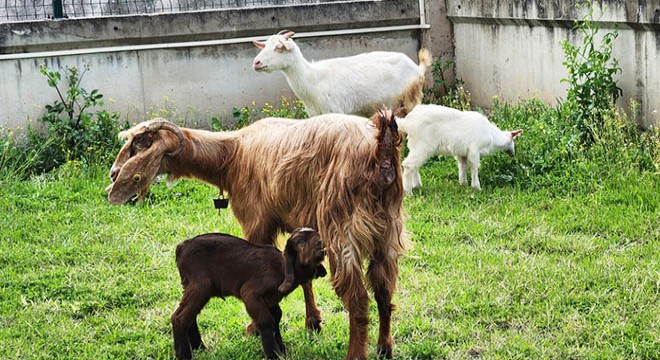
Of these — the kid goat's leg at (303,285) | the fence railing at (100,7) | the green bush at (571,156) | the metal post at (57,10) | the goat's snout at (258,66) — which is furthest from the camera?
the fence railing at (100,7)

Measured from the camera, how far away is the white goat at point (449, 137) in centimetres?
954

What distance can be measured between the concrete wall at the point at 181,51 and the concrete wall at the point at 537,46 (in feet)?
3.04

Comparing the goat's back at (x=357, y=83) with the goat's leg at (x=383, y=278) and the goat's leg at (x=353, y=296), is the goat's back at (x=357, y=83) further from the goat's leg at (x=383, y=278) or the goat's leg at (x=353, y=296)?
the goat's leg at (x=353, y=296)

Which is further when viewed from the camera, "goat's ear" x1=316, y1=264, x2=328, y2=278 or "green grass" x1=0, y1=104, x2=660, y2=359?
"green grass" x1=0, y1=104, x2=660, y2=359

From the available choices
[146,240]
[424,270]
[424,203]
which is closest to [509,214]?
[424,203]

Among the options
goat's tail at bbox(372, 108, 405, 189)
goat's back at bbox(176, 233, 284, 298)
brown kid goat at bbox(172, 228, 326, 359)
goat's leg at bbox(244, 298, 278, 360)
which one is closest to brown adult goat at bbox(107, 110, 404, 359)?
goat's tail at bbox(372, 108, 405, 189)

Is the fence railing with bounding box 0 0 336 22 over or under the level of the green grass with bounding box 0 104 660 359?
over

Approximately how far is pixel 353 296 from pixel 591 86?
5181mm

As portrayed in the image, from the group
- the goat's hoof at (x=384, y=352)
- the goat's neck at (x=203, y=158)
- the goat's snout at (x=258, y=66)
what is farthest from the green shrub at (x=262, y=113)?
the goat's hoof at (x=384, y=352)

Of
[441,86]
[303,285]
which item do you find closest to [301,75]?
[441,86]

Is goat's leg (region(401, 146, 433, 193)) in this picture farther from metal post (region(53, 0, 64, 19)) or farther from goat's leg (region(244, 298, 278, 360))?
metal post (region(53, 0, 64, 19))

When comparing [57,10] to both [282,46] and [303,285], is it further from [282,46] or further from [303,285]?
[303,285]

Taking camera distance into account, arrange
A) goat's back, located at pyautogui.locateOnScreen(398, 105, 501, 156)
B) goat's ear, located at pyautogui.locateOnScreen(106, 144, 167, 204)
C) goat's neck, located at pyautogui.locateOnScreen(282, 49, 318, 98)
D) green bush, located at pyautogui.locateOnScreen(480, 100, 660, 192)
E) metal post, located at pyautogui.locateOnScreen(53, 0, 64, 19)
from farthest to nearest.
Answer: metal post, located at pyautogui.locateOnScreen(53, 0, 64, 19) → goat's neck, located at pyautogui.locateOnScreen(282, 49, 318, 98) → goat's back, located at pyautogui.locateOnScreen(398, 105, 501, 156) → green bush, located at pyautogui.locateOnScreen(480, 100, 660, 192) → goat's ear, located at pyautogui.locateOnScreen(106, 144, 167, 204)

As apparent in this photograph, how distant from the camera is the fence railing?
12375 mm
